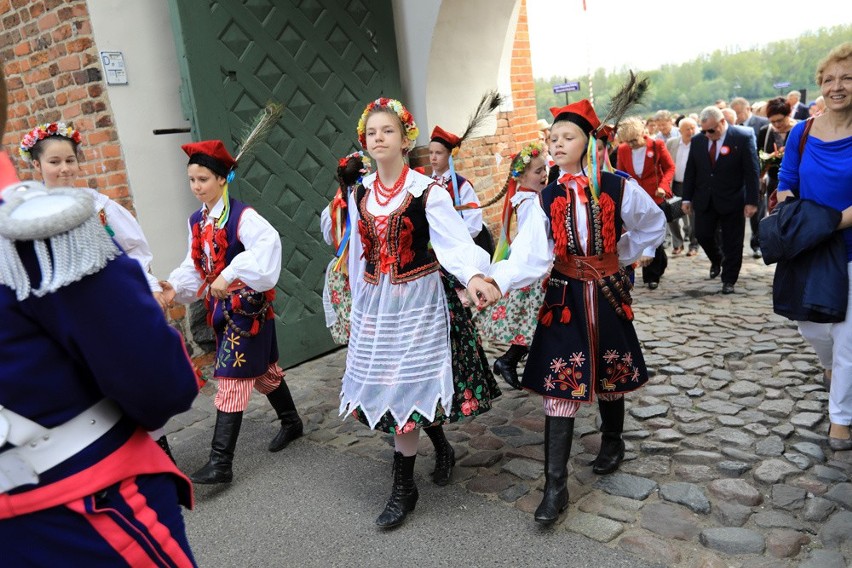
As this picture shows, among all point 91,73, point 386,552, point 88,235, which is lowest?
point 386,552

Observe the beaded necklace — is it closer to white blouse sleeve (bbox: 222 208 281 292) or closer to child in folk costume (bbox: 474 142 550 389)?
white blouse sleeve (bbox: 222 208 281 292)

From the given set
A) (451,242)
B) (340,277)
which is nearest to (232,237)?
(340,277)

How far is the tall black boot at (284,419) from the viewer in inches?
160

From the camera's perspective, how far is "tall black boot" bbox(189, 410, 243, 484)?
11.8 feet

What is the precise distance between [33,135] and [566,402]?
9.94 feet

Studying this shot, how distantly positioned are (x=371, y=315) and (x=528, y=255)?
0.78 meters

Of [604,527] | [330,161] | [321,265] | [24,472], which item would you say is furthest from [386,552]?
[330,161]

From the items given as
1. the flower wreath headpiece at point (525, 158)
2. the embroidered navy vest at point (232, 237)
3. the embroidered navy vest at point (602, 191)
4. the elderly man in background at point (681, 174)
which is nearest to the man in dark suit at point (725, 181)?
the elderly man in background at point (681, 174)

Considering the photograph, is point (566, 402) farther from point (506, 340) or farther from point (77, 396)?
point (77, 396)

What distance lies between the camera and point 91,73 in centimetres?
462

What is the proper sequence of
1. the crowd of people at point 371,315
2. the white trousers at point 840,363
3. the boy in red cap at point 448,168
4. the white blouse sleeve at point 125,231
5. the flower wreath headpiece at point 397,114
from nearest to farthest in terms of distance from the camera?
the crowd of people at point 371,315 → the flower wreath headpiece at point 397,114 → the white trousers at point 840,363 → the white blouse sleeve at point 125,231 → the boy in red cap at point 448,168

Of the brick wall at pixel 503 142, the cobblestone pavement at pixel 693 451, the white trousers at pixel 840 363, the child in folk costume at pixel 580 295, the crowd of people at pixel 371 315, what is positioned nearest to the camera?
the crowd of people at pixel 371 315

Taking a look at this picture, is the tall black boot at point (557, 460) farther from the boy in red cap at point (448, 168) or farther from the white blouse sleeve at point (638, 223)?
the boy in red cap at point (448, 168)

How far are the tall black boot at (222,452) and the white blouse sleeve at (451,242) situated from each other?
1550mm
